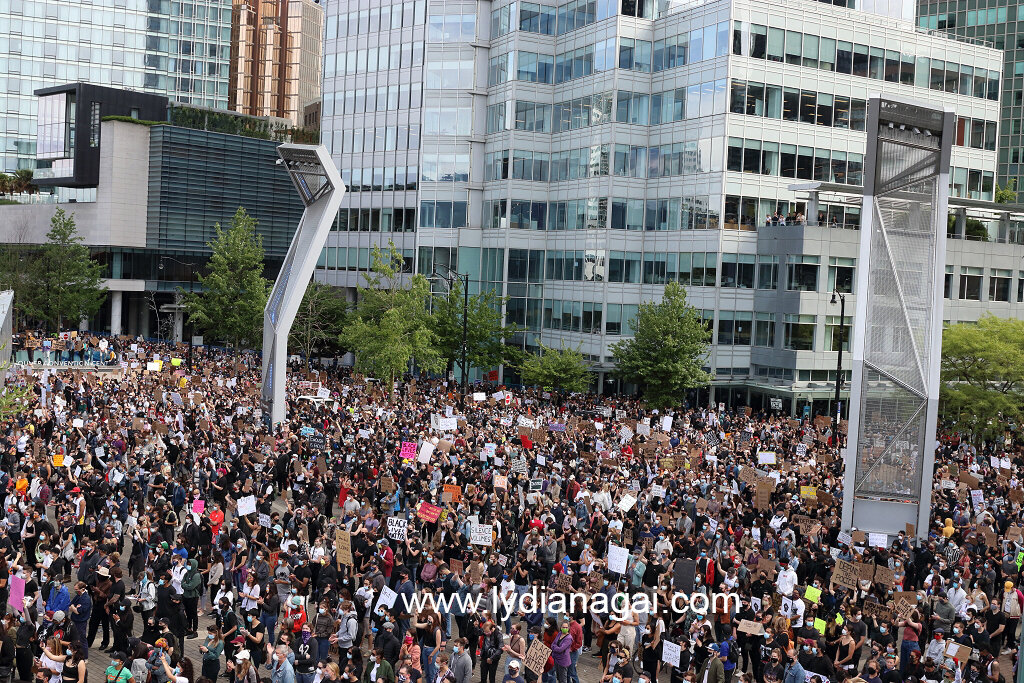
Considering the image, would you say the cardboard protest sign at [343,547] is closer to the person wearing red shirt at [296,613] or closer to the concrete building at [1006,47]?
the person wearing red shirt at [296,613]

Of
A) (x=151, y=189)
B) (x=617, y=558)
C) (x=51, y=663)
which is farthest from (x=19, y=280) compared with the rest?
(x=617, y=558)

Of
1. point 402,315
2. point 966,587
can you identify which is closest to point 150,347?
point 402,315

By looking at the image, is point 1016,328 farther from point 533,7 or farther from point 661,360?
point 533,7

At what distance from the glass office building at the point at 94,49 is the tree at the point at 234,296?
49.4 meters

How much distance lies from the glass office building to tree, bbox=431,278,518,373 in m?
65.7

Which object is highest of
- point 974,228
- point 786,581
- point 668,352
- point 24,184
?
point 24,184

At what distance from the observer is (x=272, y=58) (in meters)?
141

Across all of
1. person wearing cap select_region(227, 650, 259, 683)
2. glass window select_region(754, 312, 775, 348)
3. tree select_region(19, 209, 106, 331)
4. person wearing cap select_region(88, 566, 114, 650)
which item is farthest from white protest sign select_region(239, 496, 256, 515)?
tree select_region(19, 209, 106, 331)


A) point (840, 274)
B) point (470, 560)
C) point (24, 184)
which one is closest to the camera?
point (470, 560)

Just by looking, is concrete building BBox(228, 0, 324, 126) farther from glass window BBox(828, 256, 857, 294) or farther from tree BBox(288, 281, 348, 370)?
glass window BBox(828, 256, 857, 294)

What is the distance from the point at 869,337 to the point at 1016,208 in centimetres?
3290

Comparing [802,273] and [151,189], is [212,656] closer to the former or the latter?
[802,273]

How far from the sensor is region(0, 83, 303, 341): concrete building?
268 ft

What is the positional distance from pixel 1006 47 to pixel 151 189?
73495mm
